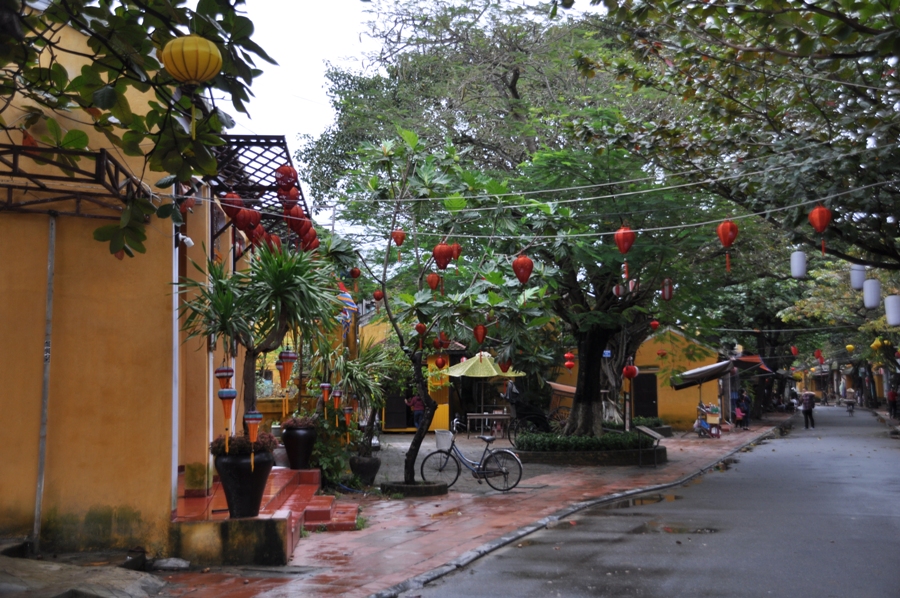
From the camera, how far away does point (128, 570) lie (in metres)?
6.59

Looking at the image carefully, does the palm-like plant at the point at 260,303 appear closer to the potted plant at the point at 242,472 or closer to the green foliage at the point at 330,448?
the potted plant at the point at 242,472

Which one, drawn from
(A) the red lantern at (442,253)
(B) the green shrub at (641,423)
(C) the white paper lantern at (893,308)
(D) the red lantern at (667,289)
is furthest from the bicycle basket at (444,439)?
(B) the green shrub at (641,423)

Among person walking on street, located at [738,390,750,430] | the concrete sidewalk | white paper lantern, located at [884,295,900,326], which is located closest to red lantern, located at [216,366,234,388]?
the concrete sidewalk

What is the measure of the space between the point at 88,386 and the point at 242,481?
5.66ft

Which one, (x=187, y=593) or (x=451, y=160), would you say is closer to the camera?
(x=187, y=593)

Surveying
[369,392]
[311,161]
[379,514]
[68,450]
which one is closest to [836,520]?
[379,514]

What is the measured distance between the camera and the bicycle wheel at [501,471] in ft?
42.8

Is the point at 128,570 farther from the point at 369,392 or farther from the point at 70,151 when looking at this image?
the point at 369,392

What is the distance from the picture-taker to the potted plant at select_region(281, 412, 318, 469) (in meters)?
11.3

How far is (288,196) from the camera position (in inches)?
386

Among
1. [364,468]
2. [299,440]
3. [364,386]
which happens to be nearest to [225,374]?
[299,440]

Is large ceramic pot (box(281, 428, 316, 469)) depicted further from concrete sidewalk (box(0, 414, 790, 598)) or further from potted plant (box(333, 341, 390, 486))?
potted plant (box(333, 341, 390, 486))

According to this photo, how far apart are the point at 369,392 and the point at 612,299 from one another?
22.2 ft

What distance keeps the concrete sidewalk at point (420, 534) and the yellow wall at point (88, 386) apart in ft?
2.98
